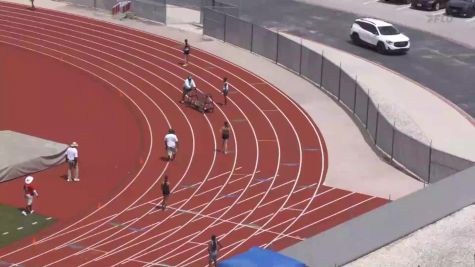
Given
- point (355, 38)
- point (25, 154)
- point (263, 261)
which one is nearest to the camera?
point (263, 261)

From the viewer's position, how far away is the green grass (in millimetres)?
28797

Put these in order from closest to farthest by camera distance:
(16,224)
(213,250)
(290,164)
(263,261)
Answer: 1. (263,261)
2. (213,250)
3. (16,224)
4. (290,164)

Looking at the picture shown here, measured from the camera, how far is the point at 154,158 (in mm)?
35688

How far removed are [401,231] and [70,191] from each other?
43.0 feet

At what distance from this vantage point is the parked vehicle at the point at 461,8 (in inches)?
2250

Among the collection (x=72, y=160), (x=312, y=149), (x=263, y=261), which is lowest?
(x=312, y=149)

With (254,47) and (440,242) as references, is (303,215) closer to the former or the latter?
(440,242)

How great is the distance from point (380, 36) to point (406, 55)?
1.59 metres

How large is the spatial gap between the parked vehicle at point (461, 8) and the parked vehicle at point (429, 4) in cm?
129

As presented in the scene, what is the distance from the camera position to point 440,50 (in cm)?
5128

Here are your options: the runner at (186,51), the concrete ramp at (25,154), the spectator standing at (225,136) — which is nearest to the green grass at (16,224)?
the concrete ramp at (25,154)

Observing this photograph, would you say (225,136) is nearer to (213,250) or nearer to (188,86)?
(188,86)

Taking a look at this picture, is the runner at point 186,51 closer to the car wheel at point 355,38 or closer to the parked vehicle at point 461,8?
the car wheel at point 355,38

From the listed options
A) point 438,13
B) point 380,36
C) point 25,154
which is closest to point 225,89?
point 25,154
